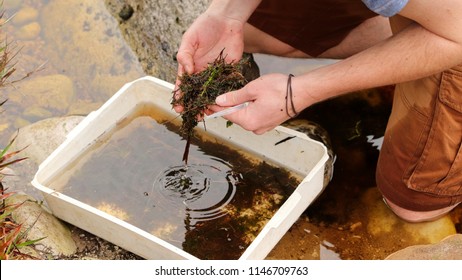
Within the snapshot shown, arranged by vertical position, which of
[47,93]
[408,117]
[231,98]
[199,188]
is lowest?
[199,188]

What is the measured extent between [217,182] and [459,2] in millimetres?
1631

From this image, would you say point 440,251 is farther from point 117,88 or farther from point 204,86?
point 117,88

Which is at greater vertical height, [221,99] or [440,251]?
[221,99]

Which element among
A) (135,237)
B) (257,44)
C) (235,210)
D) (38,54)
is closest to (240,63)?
(257,44)

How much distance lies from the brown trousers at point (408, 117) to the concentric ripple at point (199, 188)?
85 centimetres

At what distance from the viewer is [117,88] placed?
457 cm

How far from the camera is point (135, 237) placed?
3.20 m

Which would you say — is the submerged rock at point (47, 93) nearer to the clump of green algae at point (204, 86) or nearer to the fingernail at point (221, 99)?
the clump of green algae at point (204, 86)

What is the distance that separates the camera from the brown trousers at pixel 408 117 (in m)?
3.15

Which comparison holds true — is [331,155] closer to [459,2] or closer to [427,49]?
[427,49]

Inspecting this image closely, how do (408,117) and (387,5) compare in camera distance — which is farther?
(408,117)

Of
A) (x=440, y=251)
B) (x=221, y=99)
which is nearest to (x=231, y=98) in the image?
(x=221, y=99)

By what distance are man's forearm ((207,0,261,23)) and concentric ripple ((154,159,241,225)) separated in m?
0.82

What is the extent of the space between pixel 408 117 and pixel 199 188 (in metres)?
1.17
